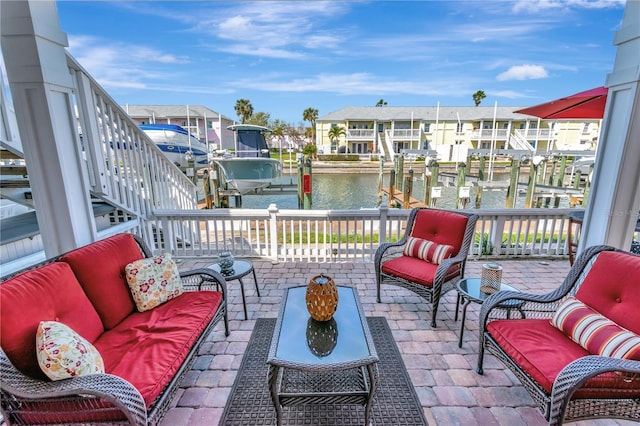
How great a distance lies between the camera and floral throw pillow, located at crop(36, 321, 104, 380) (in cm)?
129

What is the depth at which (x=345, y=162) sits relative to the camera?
22594 millimetres

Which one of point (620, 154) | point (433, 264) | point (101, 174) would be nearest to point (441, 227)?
point (433, 264)

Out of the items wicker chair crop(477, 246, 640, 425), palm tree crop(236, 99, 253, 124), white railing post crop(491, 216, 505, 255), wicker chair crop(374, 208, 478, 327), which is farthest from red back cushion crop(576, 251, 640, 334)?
palm tree crop(236, 99, 253, 124)

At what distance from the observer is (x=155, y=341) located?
177 cm

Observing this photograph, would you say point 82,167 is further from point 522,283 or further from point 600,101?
point 600,101

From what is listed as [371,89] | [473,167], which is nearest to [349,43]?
[371,89]

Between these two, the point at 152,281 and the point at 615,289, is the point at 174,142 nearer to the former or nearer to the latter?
the point at 152,281

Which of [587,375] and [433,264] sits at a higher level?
[587,375]

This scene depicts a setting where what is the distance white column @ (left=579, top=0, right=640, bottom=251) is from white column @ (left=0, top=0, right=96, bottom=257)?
436 cm

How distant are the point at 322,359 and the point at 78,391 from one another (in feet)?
3.59

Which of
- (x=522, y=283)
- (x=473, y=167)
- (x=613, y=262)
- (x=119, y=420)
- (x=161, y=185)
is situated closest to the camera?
(x=119, y=420)

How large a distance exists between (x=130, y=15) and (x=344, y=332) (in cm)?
444

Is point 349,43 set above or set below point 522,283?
above

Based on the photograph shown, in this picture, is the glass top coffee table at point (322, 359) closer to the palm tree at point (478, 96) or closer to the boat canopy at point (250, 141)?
the boat canopy at point (250, 141)
